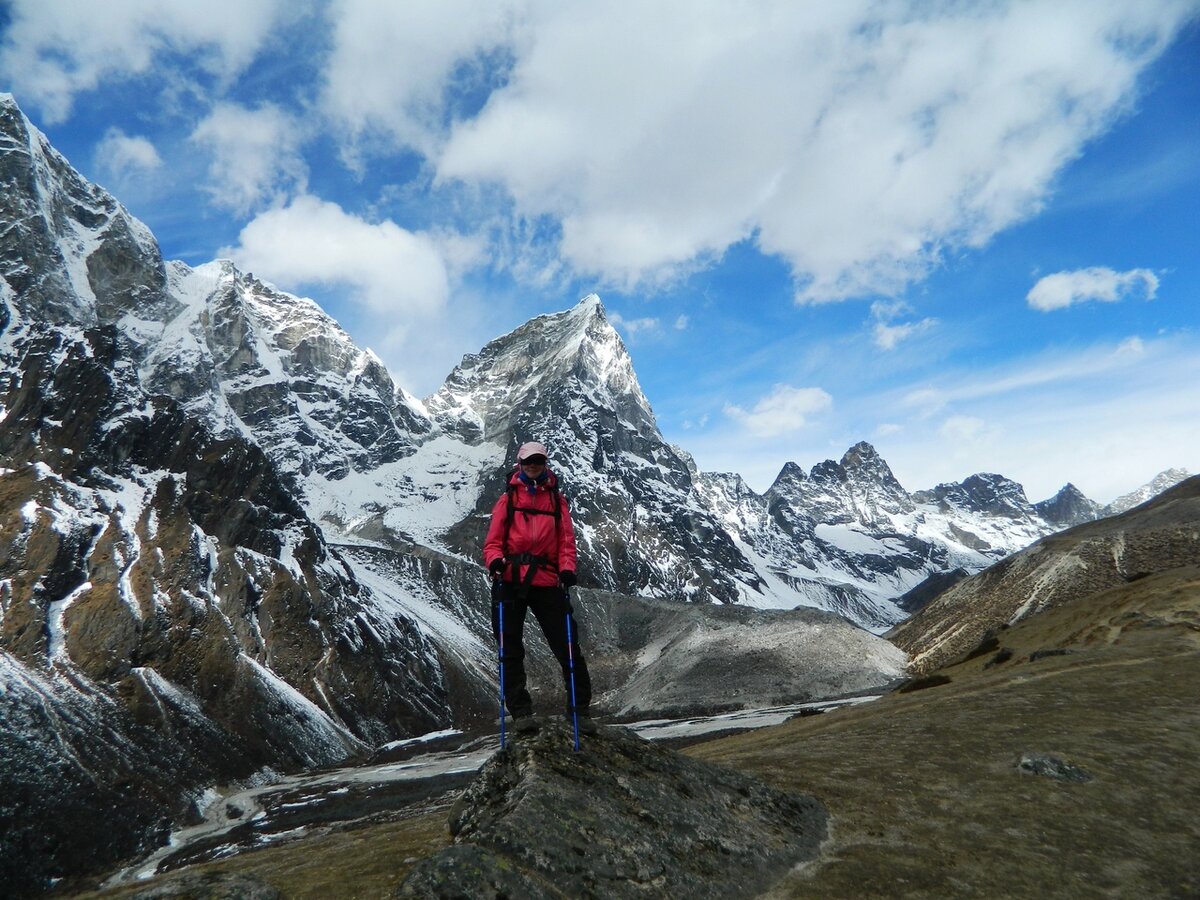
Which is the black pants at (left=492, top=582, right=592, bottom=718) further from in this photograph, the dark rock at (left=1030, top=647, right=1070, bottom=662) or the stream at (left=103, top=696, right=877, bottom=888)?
A: the stream at (left=103, top=696, right=877, bottom=888)

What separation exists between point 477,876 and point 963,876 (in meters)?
6.49

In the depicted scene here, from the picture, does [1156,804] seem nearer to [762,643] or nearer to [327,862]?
[327,862]

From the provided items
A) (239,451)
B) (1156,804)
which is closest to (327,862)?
(1156,804)

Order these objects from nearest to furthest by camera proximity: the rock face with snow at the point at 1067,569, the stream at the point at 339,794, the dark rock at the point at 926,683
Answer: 1. the dark rock at the point at 926,683
2. the stream at the point at 339,794
3. the rock face with snow at the point at 1067,569

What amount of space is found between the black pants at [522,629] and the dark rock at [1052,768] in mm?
8754

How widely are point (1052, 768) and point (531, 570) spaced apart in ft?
35.2

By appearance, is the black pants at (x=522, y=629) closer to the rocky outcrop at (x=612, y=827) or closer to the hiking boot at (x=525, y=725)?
the hiking boot at (x=525, y=725)

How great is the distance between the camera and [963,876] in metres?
9.65

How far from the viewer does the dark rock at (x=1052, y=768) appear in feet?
43.8

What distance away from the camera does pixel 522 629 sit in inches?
562

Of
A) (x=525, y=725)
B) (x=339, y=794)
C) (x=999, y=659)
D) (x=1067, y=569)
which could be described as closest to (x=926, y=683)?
(x=999, y=659)

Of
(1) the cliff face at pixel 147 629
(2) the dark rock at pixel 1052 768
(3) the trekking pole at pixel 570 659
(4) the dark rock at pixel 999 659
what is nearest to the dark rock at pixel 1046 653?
(4) the dark rock at pixel 999 659

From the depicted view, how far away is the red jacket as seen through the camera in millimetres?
14164

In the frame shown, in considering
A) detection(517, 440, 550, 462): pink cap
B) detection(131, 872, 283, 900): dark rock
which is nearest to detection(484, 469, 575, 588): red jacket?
detection(517, 440, 550, 462): pink cap
